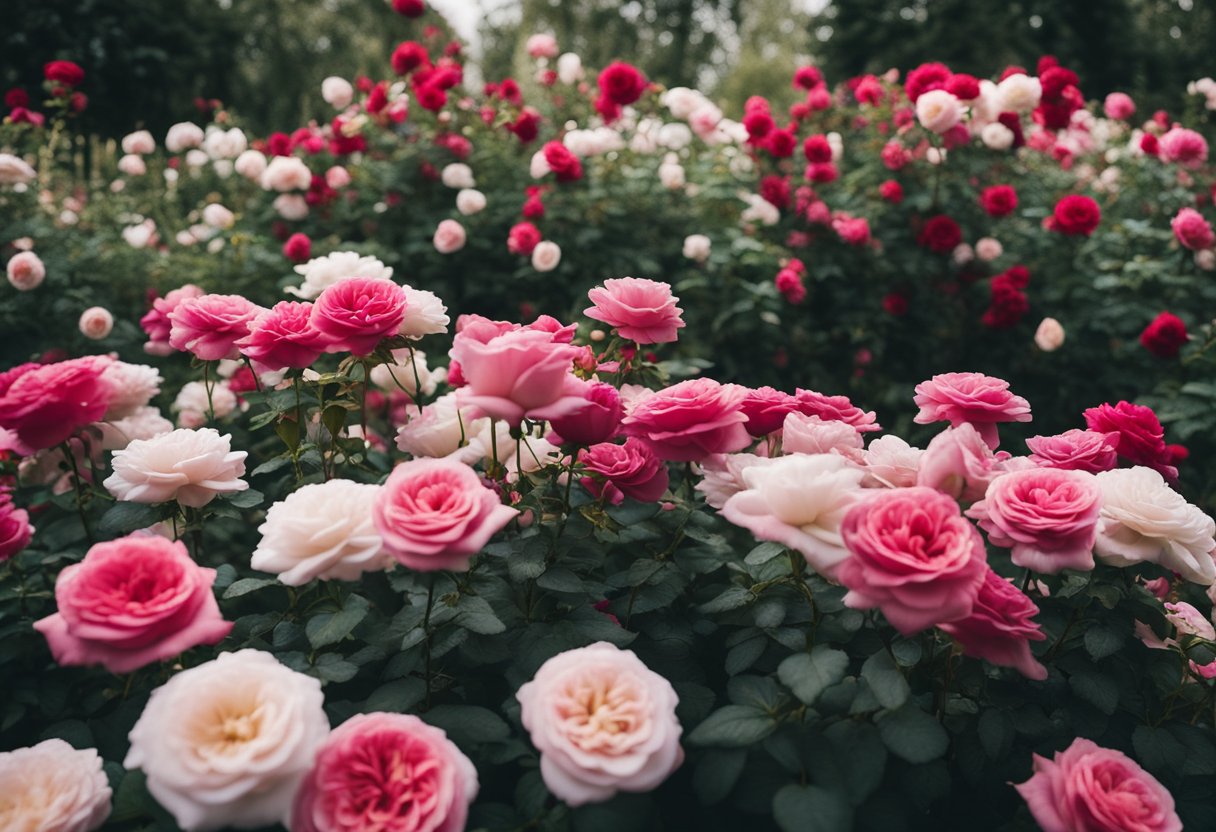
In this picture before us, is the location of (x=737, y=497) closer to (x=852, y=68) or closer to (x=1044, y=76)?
(x=1044, y=76)

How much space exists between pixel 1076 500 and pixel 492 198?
114 inches

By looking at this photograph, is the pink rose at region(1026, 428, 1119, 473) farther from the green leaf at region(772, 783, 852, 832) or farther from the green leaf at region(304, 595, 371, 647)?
the green leaf at region(304, 595, 371, 647)

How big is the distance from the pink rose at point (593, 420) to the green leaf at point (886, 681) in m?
0.44

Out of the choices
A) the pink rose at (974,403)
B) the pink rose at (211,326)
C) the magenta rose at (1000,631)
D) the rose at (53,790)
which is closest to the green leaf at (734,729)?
the magenta rose at (1000,631)

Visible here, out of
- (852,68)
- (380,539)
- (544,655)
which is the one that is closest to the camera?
(380,539)

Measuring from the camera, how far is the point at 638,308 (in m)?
1.33

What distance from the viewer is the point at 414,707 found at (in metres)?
1.13

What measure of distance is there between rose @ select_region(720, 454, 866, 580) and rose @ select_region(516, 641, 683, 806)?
Answer: 0.22 metres

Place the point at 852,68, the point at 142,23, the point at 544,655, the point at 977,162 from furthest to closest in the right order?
the point at 852,68
the point at 142,23
the point at 977,162
the point at 544,655

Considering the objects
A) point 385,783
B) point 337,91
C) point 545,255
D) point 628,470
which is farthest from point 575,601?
point 337,91

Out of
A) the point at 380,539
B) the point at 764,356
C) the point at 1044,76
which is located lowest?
the point at 764,356

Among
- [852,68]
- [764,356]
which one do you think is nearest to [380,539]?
[764,356]

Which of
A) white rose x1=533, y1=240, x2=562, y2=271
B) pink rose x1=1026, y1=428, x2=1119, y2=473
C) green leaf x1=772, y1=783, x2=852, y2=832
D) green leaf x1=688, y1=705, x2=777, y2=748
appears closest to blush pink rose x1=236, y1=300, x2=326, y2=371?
green leaf x1=688, y1=705, x2=777, y2=748

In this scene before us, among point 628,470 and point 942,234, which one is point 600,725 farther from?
point 942,234
